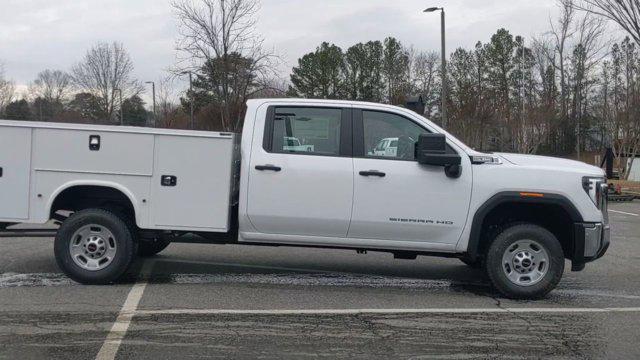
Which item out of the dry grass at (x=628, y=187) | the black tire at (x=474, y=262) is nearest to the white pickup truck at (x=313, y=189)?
the black tire at (x=474, y=262)

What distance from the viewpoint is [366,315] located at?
19.9ft

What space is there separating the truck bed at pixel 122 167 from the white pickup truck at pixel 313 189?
1 cm

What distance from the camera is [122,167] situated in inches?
266

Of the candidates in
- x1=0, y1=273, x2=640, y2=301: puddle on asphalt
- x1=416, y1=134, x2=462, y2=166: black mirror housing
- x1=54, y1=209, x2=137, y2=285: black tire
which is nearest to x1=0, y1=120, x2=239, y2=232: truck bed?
x1=54, y1=209, x2=137, y2=285: black tire

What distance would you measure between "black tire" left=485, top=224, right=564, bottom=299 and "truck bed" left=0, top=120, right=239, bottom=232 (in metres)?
2.90

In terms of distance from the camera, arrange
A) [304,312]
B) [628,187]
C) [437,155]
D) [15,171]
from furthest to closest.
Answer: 1. [628,187]
2. [15,171]
3. [437,155]
4. [304,312]

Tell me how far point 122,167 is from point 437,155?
10.9 feet

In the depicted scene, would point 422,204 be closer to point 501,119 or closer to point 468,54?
point 501,119

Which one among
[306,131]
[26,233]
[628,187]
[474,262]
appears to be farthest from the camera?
[628,187]

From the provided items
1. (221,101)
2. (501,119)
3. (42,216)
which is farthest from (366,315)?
A: (501,119)

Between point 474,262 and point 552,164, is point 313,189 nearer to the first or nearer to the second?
point 474,262

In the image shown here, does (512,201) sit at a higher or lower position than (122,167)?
lower

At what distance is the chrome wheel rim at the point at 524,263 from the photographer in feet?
22.1

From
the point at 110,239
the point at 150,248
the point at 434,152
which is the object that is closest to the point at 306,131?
the point at 434,152
